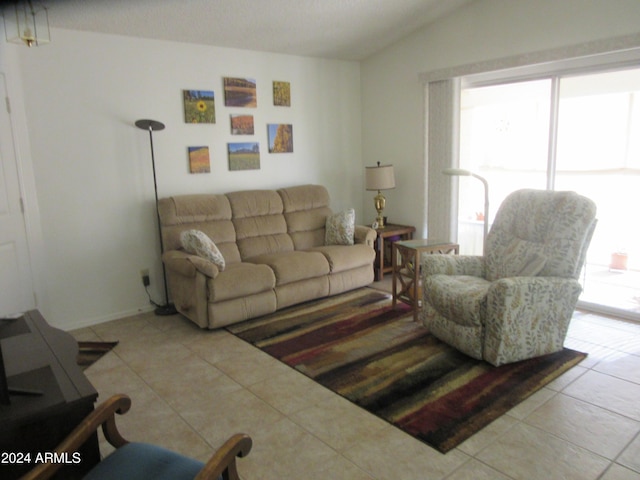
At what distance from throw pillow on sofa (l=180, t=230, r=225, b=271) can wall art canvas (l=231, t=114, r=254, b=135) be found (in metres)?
1.42

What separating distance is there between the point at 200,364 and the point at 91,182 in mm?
1900

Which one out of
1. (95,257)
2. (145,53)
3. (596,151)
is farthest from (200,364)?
(596,151)

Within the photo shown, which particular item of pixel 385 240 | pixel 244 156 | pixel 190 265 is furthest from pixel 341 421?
pixel 244 156

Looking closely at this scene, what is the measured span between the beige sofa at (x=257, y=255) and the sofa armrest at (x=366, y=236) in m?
0.01

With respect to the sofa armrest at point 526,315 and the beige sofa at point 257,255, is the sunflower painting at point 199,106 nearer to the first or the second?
the beige sofa at point 257,255

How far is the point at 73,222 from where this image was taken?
3.91 m

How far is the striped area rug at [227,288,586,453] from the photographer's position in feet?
8.21

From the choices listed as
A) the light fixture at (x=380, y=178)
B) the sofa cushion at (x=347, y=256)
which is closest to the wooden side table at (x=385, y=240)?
the sofa cushion at (x=347, y=256)

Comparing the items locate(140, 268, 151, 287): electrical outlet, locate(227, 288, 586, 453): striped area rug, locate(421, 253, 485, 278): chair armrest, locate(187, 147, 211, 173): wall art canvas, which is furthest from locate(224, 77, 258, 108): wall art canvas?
locate(421, 253, 485, 278): chair armrest

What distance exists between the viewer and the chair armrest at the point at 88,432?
52.6 inches

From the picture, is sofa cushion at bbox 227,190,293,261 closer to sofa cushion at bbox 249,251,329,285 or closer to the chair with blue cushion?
sofa cushion at bbox 249,251,329,285

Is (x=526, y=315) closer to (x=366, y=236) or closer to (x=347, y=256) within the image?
(x=347, y=256)

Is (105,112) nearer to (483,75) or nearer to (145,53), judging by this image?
(145,53)

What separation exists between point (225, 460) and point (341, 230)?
354cm
